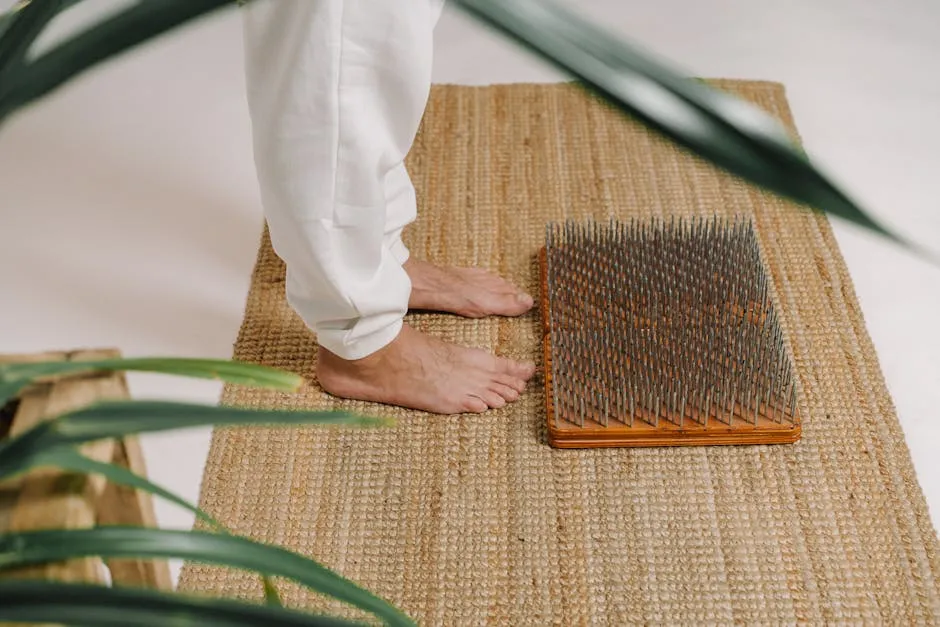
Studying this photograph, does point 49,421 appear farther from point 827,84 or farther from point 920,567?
point 827,84

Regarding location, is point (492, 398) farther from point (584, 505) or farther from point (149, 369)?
point (149, 369)

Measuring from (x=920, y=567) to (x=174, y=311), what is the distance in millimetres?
983

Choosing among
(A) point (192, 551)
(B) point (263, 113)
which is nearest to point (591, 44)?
(A) point (192, 551)

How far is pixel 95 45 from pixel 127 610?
0.59ft

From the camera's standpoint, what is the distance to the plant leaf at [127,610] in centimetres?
29

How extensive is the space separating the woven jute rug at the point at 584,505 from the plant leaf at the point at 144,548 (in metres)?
0.66

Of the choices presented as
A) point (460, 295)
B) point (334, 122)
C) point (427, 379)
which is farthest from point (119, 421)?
point (460, 295)

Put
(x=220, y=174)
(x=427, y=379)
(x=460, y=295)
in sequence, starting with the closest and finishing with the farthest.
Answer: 1. (x=427, y=379)
2. (x=460, y=295)
3. (x=220, y=174)

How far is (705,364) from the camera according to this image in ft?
3.53

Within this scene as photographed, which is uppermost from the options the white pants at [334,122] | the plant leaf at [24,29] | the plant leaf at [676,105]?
the plant leaf at [676,105]

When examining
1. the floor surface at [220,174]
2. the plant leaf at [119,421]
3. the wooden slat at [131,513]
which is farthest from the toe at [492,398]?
the plant leaf at [119,421]

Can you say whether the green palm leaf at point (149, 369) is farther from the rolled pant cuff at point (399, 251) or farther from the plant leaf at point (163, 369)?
the rolled pant cuff at point (399, 251)

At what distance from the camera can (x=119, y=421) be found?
1.01 feet

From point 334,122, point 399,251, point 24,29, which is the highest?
point 24,29
